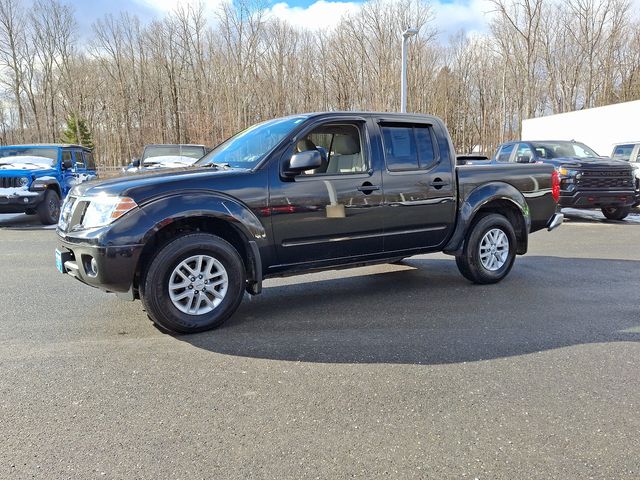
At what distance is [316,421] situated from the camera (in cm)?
281

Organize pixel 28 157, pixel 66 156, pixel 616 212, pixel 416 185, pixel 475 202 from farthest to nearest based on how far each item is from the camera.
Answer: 1. pixel 66 156
2. pixel 28 157
3. pixel 616 212
4. pixel 475 202
5. pixel 416 185

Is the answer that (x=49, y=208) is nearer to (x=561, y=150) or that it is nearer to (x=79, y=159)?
(x=79, y=159)

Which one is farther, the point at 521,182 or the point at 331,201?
the point at 521,182

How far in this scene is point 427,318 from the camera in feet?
15.1

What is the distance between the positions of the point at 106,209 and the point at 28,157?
36.0ft

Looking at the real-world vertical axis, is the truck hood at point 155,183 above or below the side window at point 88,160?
below

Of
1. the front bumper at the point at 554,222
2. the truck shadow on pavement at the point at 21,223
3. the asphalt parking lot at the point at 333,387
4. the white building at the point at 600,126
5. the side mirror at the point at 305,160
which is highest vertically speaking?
the white building at the point at 600,126

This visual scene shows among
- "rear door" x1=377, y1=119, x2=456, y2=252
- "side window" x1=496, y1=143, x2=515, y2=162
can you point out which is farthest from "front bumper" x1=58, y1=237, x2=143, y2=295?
"side window" x1=496, y1=143, x2=515, y2=162

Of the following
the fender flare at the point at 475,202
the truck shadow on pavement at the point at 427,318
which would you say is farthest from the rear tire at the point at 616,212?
the fender flare at the point at 475,202

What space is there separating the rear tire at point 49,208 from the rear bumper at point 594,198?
1188 centimetres

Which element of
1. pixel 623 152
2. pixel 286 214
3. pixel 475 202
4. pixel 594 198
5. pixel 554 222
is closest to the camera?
pixel 286 214

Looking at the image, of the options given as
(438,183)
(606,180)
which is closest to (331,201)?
(438,183)

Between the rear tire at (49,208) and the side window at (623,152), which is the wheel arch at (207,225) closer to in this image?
the rear tire at (49,208)

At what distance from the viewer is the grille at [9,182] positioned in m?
11.6
